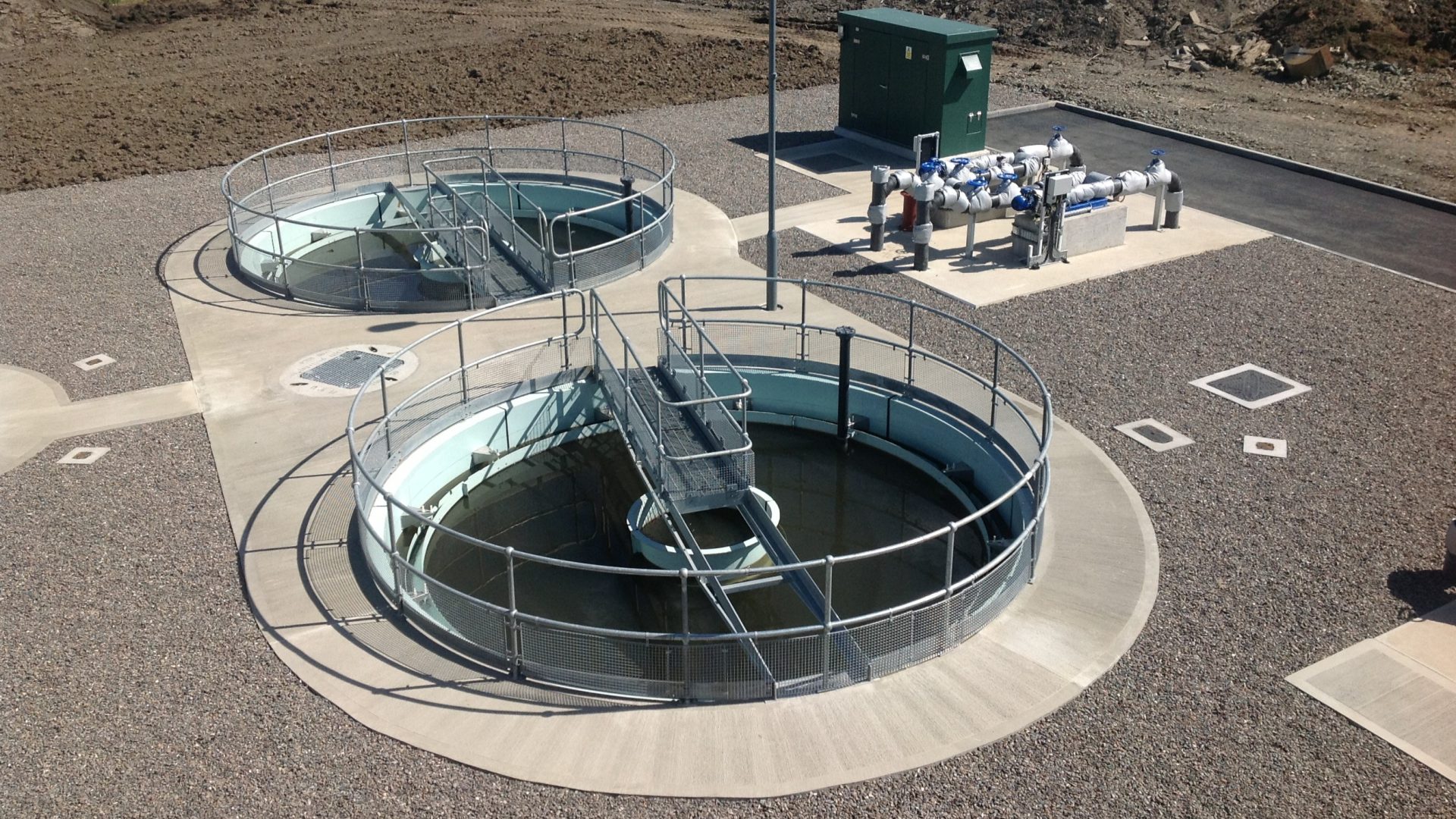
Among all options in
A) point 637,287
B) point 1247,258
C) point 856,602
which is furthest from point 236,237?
point 1247,258

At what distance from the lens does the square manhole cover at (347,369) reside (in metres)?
17.2

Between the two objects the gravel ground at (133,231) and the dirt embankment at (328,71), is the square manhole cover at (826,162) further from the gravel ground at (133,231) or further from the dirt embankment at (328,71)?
the dirt embankment at (328,71)

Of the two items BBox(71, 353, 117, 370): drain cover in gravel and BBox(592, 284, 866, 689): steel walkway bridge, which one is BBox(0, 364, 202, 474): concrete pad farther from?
BBox(592, 284, 866, 689): steel walkway bridge

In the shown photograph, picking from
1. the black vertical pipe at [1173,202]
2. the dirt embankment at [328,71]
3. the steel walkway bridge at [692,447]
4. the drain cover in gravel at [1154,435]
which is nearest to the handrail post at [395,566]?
the steel walkway bridge at [692,447]

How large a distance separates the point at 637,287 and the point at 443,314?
2.95 m

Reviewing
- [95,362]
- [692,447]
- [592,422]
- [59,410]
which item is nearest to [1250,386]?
[692,447]

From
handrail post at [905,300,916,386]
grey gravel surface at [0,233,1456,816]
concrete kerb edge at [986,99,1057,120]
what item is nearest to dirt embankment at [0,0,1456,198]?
concrete kerb edge at [986,99,1057,120]

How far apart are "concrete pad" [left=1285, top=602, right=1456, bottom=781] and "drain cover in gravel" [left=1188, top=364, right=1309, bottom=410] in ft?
15.2

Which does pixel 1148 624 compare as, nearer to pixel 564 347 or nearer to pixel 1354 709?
pixel 1354 709

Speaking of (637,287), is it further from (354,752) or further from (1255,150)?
(1255,150)

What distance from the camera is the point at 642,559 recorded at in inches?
582

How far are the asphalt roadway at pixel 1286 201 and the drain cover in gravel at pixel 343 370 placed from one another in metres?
14.6

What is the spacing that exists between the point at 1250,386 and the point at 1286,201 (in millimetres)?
8948

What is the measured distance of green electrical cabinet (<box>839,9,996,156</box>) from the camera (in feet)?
85.0
